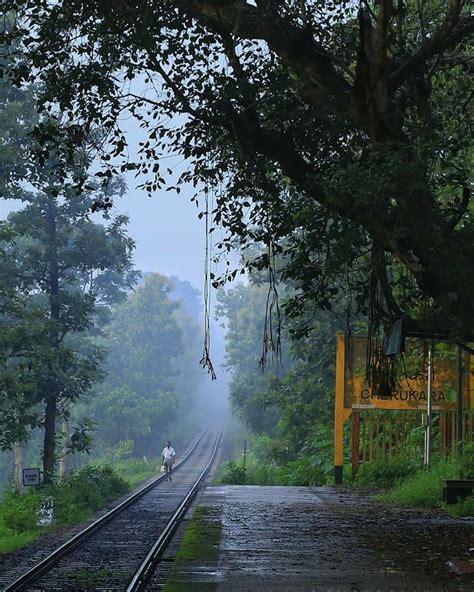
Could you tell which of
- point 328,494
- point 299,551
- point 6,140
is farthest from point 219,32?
point 6,140

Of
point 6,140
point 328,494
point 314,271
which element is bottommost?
point 328,494

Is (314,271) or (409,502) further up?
(314,271)

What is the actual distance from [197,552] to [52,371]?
20.9 metres

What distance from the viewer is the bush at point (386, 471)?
86.6 ft

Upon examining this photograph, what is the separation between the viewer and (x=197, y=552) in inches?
533

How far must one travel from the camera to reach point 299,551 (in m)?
13.5

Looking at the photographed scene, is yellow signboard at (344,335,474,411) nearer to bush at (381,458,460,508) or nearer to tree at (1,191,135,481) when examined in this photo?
bush at (381,458,460,508)

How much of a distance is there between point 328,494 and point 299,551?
11.4 m

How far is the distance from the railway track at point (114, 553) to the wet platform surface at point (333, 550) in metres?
0.84

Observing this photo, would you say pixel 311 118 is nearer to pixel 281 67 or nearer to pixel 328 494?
pixel 281 67

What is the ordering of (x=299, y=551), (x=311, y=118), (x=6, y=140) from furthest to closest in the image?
(x=6, y=140), (x=311, y=118), (x=299, y=551)

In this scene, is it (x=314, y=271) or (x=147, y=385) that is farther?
(x=147, y=385)

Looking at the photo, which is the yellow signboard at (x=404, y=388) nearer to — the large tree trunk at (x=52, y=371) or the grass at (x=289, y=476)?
the grass at (x=289, y=476)

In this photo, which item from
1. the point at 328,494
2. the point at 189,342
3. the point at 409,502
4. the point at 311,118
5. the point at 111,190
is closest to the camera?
the point at 311,118
